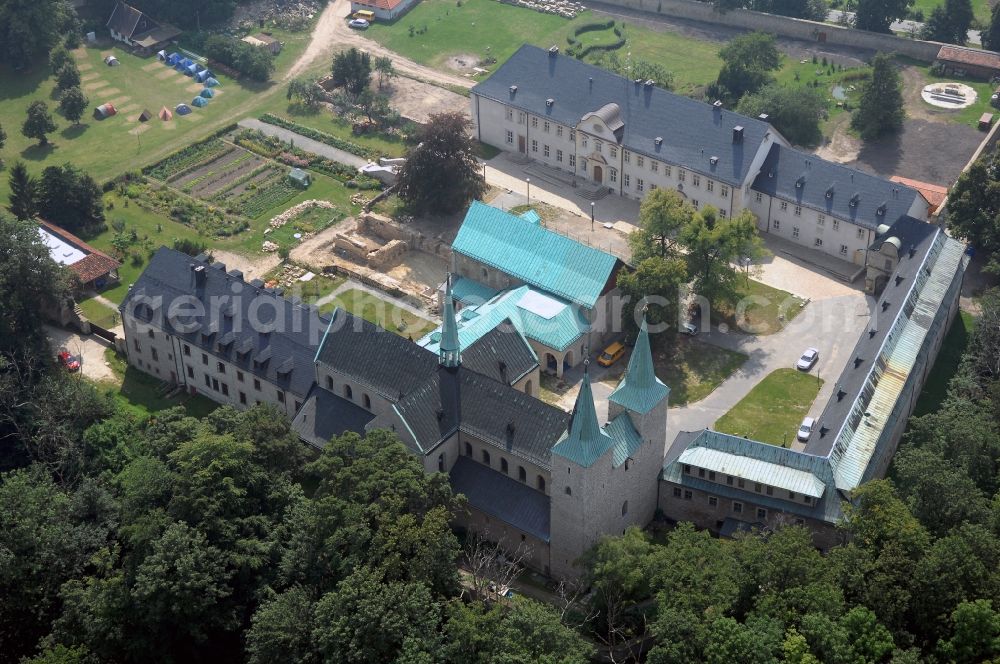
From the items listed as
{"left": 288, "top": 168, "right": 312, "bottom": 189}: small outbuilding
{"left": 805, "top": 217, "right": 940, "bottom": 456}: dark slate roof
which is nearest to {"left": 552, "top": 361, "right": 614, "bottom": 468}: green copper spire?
{"left": 805, "top": 217, "right": 940, "bottom": 456}: dark slate roof

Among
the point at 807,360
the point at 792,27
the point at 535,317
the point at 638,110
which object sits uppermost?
the point at 638,110

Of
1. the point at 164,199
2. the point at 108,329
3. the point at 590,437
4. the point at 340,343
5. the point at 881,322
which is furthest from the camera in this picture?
the point at 164,199

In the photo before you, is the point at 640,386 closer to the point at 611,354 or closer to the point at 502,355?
the point at 502,355

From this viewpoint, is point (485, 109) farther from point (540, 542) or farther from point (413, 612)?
point (413, 612)

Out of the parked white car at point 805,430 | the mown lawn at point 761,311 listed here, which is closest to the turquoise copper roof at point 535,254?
the mown lawn at point 761,311

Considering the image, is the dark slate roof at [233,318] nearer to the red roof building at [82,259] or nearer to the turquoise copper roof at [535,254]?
the red roof building at [82,259]

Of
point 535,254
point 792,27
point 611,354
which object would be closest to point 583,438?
point 611,354

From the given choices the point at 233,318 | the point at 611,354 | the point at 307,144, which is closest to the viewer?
the point at 233,318

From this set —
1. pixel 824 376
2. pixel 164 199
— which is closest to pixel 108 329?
pixel 164 199
